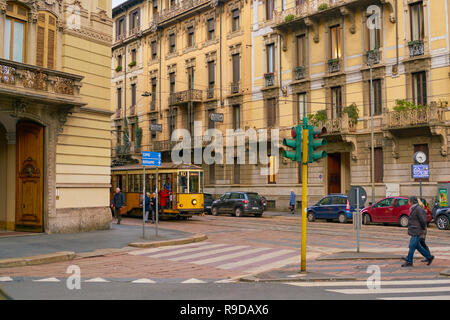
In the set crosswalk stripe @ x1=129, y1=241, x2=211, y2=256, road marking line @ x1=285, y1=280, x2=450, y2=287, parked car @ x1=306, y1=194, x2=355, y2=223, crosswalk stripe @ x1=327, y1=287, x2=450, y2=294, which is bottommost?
crosswalk stripe @ x1=129, y1=241, x2=211, y2=256

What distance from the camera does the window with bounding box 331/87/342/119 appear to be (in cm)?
3334

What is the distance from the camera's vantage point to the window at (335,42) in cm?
3359

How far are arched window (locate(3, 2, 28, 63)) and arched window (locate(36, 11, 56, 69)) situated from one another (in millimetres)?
494

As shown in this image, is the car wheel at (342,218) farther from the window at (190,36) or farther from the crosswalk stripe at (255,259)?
the window at (190,36)

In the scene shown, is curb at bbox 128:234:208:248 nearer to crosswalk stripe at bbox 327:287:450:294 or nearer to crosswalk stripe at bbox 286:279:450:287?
crosswalk stripe at bbox 286:279:450:287

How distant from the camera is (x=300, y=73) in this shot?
35.7 metres

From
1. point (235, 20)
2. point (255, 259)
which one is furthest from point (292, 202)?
point (255, 259)

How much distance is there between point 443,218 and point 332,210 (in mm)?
6559

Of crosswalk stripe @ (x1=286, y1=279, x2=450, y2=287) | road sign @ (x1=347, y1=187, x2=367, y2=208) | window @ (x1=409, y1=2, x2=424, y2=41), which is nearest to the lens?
crosswalk stripe @ (x1=286, y1=279, x2=450, y2=287)

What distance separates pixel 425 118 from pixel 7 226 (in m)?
21.3

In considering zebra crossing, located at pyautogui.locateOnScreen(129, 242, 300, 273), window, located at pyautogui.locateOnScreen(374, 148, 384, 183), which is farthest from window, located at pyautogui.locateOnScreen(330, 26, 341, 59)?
zebra crossing, located at pyautogui.locateOnScreen(129, 242, 300, 273)

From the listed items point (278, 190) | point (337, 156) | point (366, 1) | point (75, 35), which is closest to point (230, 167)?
point (278, 190)

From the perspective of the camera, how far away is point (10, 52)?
59.3 ft

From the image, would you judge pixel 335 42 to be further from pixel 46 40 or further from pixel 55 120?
pixel 55 120
